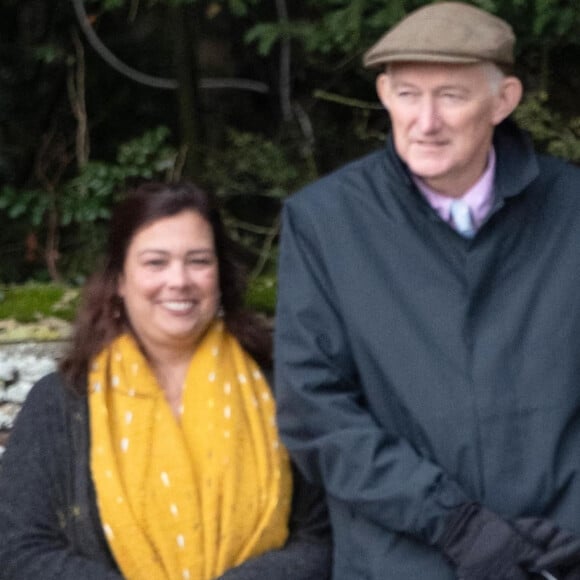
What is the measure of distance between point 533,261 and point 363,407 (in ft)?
1.41

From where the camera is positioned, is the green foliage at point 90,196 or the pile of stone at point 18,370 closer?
the pile of stone at point 18,370

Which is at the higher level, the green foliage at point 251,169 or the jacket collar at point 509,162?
the jacket collar at point 509,162

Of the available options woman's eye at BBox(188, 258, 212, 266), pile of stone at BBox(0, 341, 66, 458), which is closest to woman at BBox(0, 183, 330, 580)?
woman's eye at BBox(188, 258, 212, 266)

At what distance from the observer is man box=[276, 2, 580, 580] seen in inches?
96.7

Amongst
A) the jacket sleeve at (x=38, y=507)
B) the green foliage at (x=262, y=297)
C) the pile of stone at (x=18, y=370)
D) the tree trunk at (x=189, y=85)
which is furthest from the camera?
the tree trunk at (x=189, y=85)

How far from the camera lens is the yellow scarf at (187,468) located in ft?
9.68

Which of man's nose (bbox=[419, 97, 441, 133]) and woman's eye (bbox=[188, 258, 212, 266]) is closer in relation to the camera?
man's nose (bbox=[419, 97, 441, 133])

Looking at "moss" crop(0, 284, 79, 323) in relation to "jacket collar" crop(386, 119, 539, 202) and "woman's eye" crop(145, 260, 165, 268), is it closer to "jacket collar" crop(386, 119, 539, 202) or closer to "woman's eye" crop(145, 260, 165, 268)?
"woman's eye" crop(145, 260, 165, 268)

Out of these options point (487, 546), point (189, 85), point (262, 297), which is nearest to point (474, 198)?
point (487, 546)

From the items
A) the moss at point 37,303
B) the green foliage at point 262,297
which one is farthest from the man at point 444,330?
the moss at point 37,303

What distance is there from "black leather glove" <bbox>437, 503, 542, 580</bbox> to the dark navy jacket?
0.12ft

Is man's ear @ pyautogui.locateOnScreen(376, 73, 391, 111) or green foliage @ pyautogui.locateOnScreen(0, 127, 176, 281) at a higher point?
man's ear @ pyautogui.locateOnScreen(376, 73, 391, 111)

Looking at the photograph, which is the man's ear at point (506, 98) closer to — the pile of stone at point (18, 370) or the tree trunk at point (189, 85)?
the pile of stone at point (18, 370)

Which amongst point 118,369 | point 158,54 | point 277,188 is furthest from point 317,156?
point 118,369
